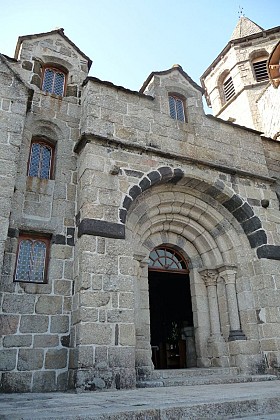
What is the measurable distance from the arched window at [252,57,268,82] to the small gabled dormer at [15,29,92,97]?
9.86 meters

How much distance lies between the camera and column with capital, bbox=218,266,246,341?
640 centimetres

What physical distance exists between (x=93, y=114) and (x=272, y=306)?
16.1ft

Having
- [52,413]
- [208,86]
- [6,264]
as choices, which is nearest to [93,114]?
[6,264]

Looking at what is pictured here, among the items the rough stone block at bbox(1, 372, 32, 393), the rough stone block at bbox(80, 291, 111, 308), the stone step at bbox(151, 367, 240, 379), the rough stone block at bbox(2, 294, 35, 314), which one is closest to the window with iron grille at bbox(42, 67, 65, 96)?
the rough stone block at bbox(2, 294, 35, 314)

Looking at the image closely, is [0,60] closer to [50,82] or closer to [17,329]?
[50,82]

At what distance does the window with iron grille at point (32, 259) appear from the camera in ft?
18.1

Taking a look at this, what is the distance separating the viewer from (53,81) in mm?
7734

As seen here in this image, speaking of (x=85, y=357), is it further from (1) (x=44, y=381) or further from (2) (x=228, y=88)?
(2) (x=228, y=88)

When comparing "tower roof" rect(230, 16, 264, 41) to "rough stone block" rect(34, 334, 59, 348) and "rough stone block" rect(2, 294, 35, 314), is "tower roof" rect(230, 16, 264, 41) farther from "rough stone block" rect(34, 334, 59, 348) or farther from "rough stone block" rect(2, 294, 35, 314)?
"rough stone block" rect(34, 334, 59, 348)

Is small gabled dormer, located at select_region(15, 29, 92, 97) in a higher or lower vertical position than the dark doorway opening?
higher

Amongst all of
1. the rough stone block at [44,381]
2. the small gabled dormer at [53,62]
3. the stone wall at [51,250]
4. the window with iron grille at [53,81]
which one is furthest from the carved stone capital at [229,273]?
the window with iron grille at [53,81]

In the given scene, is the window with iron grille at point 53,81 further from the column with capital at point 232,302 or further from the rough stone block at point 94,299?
the column with capital at point 232,302

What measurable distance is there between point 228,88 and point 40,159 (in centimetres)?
1269

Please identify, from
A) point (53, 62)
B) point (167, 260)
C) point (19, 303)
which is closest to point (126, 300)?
point (19, 303)
